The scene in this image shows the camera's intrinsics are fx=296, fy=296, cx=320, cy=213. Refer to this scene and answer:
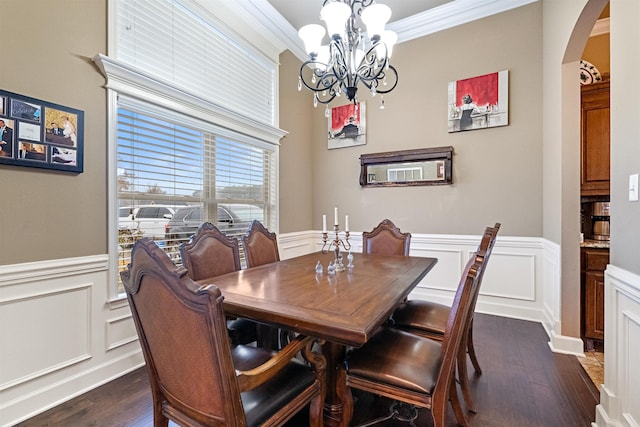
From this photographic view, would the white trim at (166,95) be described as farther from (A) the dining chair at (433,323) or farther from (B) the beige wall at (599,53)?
(B) the beige wall at (599,53)

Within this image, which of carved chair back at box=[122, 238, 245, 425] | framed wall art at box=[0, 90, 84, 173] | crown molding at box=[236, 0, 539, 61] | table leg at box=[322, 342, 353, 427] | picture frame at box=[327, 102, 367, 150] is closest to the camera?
carved chair back at box=[122, 238, 245, 425]

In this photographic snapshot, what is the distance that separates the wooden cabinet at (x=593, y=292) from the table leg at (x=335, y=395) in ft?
7.87

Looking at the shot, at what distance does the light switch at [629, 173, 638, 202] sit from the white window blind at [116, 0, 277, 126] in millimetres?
2996

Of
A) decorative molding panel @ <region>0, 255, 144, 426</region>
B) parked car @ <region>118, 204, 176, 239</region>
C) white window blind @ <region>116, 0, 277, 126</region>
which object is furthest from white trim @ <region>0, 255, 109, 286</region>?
white window blind @ <region>116, 0, 277, 126</region>

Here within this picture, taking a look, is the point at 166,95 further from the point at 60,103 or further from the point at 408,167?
the point at 408,167

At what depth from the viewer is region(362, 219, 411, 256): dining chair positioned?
2977mm

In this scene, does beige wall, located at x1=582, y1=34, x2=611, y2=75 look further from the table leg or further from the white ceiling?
the table leg

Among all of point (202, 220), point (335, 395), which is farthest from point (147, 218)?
point (335, 395)

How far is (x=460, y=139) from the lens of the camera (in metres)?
3.54

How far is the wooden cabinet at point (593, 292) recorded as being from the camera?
2475mm

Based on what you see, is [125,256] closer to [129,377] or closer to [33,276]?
[33,276]

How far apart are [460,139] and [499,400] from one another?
8.93 ft

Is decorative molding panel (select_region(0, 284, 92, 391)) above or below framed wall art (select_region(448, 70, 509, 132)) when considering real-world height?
below

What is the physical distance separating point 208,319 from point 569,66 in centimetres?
323
